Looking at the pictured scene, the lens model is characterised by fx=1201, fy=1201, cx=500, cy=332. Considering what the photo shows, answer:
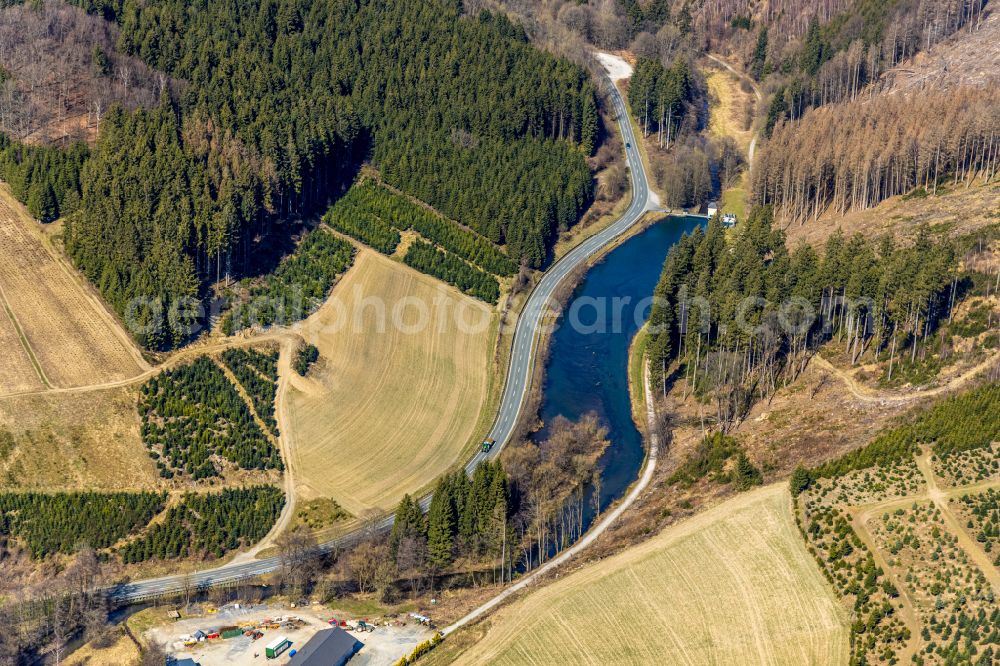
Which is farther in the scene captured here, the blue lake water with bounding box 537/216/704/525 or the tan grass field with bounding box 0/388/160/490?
the blue lake water with bounding box 537/216/704/525

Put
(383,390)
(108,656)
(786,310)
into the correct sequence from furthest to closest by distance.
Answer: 1. (383,390)
2. (786,310)
3. (108,656)

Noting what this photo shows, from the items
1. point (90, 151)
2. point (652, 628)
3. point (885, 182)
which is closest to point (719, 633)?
point (652, 628)

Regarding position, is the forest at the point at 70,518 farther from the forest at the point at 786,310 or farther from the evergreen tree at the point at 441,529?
the forest at the point at 786,310

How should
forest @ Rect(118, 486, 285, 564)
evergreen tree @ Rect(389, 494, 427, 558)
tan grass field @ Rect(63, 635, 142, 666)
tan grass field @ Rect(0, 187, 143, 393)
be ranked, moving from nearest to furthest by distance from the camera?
tan grass field @ Rect(63, 635, 142, 666) < evergreen tree @ Rect(389, 494, 427, 558) < forest @ Rect(118, 486, 285, 564) < tan grass field @ Rect(0, 187, 143, 393)

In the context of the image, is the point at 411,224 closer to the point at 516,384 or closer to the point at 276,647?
the point at 516,384

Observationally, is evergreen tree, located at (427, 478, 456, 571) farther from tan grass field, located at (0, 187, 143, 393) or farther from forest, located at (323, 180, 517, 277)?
forest, located at (323, 180, 517, 277)

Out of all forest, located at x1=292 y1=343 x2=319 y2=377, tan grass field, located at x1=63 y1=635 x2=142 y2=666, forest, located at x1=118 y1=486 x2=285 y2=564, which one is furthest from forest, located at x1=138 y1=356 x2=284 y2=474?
tan grass field, located at x1=63 y1=635 x2=142 y2=666

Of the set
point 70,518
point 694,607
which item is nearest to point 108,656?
point 70,518
